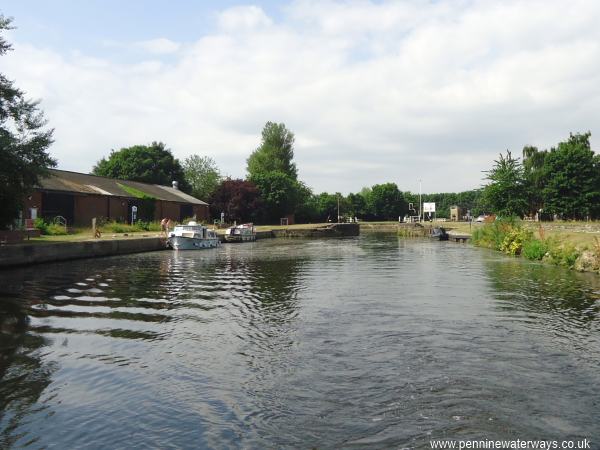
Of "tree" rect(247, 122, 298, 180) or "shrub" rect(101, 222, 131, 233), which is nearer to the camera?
"shrub" rect(101, 222, 131, 233)

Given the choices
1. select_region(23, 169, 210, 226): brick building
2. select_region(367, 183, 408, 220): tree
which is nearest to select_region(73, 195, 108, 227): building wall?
select_region(23, 169, 210, 226): brick building

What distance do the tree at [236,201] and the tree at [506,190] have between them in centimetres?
3926

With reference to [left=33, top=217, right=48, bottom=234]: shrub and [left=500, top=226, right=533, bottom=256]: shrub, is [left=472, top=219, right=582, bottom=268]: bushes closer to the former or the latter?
[left=500, top=226, right=533, bottom=256]: shrub

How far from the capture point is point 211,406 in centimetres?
720

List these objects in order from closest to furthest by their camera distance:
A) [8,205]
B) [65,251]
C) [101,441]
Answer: [101,441]
[8,205]
[65,251]

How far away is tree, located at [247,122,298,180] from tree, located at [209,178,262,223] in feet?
54.7

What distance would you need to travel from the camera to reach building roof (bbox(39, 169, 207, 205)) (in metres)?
45.6

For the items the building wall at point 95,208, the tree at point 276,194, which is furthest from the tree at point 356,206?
the building wall at point 95,208

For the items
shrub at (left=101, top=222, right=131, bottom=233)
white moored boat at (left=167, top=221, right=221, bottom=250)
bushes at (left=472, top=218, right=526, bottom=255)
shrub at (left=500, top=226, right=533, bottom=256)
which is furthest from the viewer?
shrub at (left=101, top=222, right=131, bottom=233)

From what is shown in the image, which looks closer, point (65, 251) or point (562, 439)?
point (562, 439)

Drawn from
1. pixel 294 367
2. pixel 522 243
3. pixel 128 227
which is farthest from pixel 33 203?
pixel 522 243

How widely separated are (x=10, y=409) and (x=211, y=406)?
2825 millimetres

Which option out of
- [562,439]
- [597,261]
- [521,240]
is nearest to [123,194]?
[521,240]

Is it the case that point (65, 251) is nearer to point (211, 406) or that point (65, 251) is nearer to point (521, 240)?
point (211, 406)
